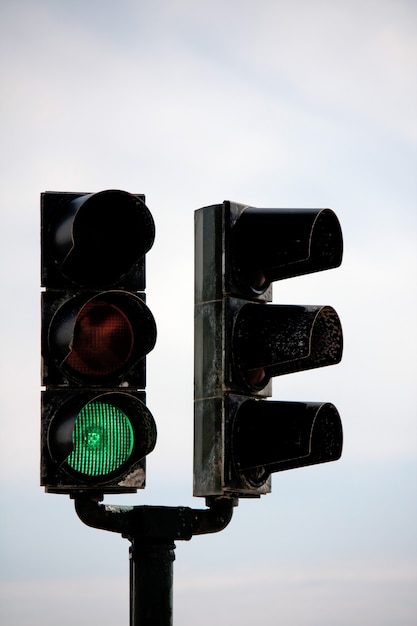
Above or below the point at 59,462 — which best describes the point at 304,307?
above

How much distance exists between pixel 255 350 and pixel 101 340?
25.8 inches

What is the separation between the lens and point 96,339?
715 centimetres

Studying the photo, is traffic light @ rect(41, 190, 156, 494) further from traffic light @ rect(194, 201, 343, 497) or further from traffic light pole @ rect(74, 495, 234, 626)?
traffic light @ rect(194, 201, 343, 497)

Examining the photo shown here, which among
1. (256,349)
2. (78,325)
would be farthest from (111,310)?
(256,349)

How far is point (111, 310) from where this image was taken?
7191 mm

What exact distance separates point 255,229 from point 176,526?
131 cm

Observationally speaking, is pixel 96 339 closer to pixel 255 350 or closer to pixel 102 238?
pixel 102 238

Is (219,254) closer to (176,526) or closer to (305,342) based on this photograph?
(305,342)

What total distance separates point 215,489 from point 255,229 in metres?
1.13

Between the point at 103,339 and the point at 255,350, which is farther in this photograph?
the point at 255,350

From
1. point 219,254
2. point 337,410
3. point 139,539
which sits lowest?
point 139,539

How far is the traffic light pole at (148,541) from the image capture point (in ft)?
23.5

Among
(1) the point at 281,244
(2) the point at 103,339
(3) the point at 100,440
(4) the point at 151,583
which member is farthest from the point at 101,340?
(4) the point at 151,583

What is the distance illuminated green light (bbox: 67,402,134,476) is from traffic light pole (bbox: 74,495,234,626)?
0.54 ft
